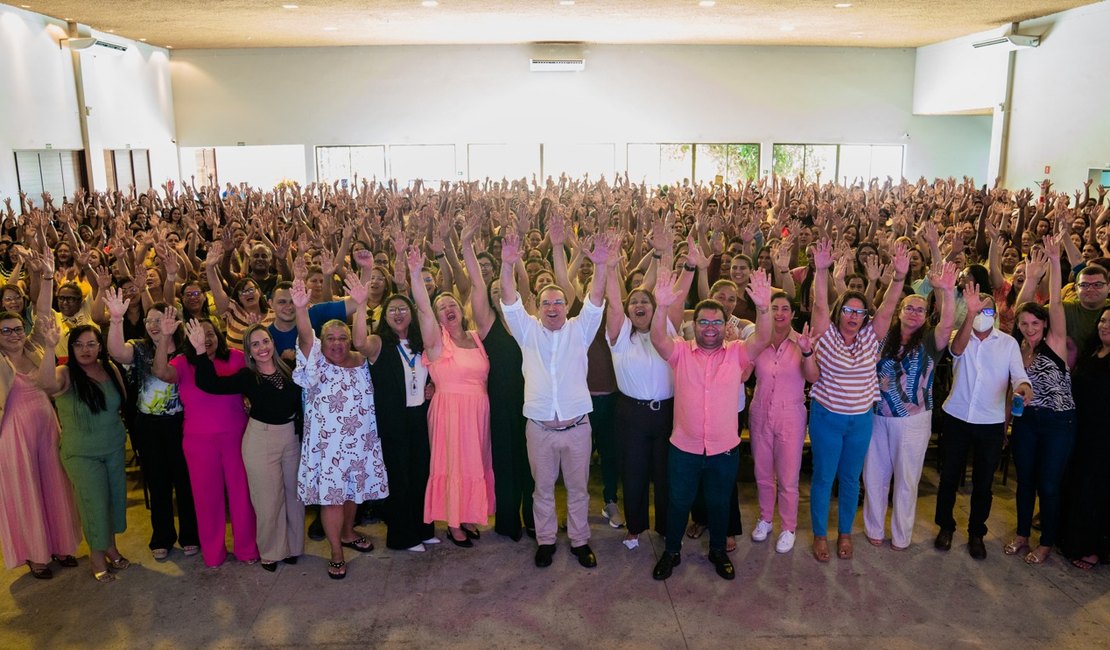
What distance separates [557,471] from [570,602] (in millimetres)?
644

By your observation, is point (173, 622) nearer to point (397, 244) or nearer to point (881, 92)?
point (397, 244)

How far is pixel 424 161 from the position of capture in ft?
64.3

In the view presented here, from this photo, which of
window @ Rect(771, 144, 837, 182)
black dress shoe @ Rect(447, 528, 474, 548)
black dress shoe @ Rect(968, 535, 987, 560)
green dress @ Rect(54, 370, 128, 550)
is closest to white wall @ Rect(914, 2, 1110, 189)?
window @ Rect(771, 144, 837, 182)

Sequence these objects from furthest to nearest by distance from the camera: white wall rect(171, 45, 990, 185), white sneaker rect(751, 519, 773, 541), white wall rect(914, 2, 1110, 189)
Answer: white wall rect(171, 45, 990, 185) < white wall rect(914, 2, 1110, 189) < white sneaker rect(751, 519, 773, 541)

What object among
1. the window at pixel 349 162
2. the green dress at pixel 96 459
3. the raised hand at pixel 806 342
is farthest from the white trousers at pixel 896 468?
the window at pixel 349 162

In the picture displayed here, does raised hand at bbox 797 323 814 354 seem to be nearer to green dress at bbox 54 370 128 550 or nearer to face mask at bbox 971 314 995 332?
face mask at bbox 971 314 995 332

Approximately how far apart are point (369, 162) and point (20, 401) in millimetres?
16385

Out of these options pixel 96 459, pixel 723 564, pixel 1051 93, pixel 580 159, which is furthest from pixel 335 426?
pixel 580 159

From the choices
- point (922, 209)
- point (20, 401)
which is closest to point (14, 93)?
→ point (20, 401)

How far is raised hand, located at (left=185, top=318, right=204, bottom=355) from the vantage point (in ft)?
12.4

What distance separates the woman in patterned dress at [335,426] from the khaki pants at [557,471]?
79cm

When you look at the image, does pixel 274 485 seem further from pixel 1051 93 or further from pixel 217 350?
pixel 1051 93

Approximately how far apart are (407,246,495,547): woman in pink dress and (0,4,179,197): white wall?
440 inches

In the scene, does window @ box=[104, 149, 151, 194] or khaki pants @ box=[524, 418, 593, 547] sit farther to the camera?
window @ box=[104, 149, 151, 194]
